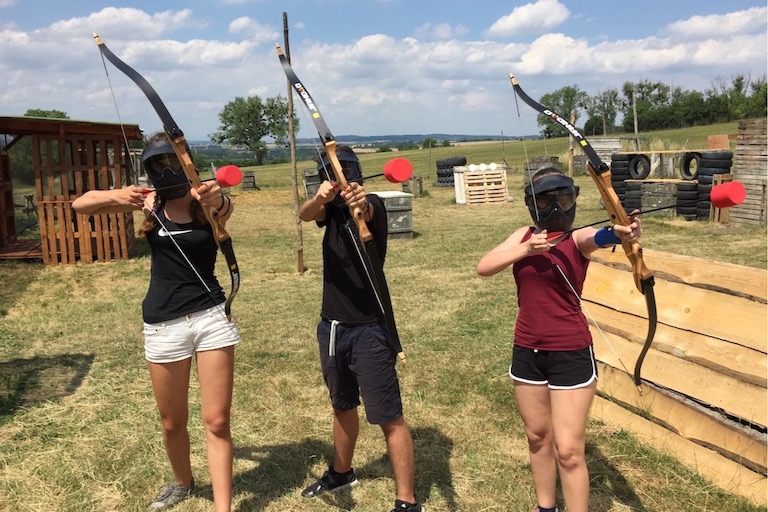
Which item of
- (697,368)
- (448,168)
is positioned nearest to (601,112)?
(448,168)

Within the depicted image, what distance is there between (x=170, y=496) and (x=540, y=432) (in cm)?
225

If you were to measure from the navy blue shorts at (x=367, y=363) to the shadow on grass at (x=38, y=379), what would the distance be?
A: 320 cm

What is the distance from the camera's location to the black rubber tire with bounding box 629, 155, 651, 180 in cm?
1655

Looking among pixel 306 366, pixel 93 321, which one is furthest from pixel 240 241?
pixel 306 366

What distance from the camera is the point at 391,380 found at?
3.24m

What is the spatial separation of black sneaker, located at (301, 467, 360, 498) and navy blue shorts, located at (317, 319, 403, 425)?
0.80 meters

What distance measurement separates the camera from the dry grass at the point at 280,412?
3768 mm

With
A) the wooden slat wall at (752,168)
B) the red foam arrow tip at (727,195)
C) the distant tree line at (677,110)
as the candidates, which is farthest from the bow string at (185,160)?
the distant tree line at (677,110)

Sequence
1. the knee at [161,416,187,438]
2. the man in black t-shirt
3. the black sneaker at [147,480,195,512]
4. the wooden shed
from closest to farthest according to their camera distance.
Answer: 1. the man in black t-shirt
2. the knee at [161,416,187,438]
3. the black sneaker at [147,480,195,512]
4. the wooden shed

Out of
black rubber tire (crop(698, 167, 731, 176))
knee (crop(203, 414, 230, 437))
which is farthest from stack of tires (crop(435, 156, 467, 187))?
knee (crop(203, 414, 230, 437))

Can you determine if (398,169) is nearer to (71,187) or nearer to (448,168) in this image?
(71,187)

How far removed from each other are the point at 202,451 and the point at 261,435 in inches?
18.0

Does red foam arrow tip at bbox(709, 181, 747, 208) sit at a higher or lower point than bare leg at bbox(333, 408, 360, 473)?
higher

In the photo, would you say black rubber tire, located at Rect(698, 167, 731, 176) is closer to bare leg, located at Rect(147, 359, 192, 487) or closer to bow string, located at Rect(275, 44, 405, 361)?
bow string, located at Rect(275, 44, 405, 361)
